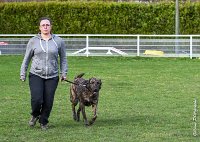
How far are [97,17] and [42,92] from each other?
2684 cm

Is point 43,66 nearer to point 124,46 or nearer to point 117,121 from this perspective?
point 117,121

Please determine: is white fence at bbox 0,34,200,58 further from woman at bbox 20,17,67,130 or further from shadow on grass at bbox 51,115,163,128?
woman at bbox 20,17,67,130

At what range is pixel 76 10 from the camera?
38312 millimetres

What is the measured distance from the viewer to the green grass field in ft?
35.9

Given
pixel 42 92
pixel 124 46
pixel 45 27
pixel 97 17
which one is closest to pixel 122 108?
pixel 42 92

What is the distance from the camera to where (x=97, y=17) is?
3806 centimetres

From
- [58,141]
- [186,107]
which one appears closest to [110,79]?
[186,107]

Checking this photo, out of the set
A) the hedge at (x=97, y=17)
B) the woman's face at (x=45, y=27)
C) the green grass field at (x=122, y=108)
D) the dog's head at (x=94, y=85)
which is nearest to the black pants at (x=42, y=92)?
the green grass field at (x=122, y=108)

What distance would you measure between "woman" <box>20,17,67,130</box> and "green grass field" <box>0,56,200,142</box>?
52 centimetres

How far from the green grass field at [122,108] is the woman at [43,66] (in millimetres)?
517

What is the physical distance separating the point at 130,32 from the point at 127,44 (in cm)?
565

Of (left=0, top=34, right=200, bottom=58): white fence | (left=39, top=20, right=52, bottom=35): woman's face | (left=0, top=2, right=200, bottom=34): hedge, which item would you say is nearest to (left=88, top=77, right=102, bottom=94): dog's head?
(left=39, top=20, right=52, bottom=35): woman's face

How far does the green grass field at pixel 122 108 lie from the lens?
430 inches

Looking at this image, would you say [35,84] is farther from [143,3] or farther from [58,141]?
[143,3]
